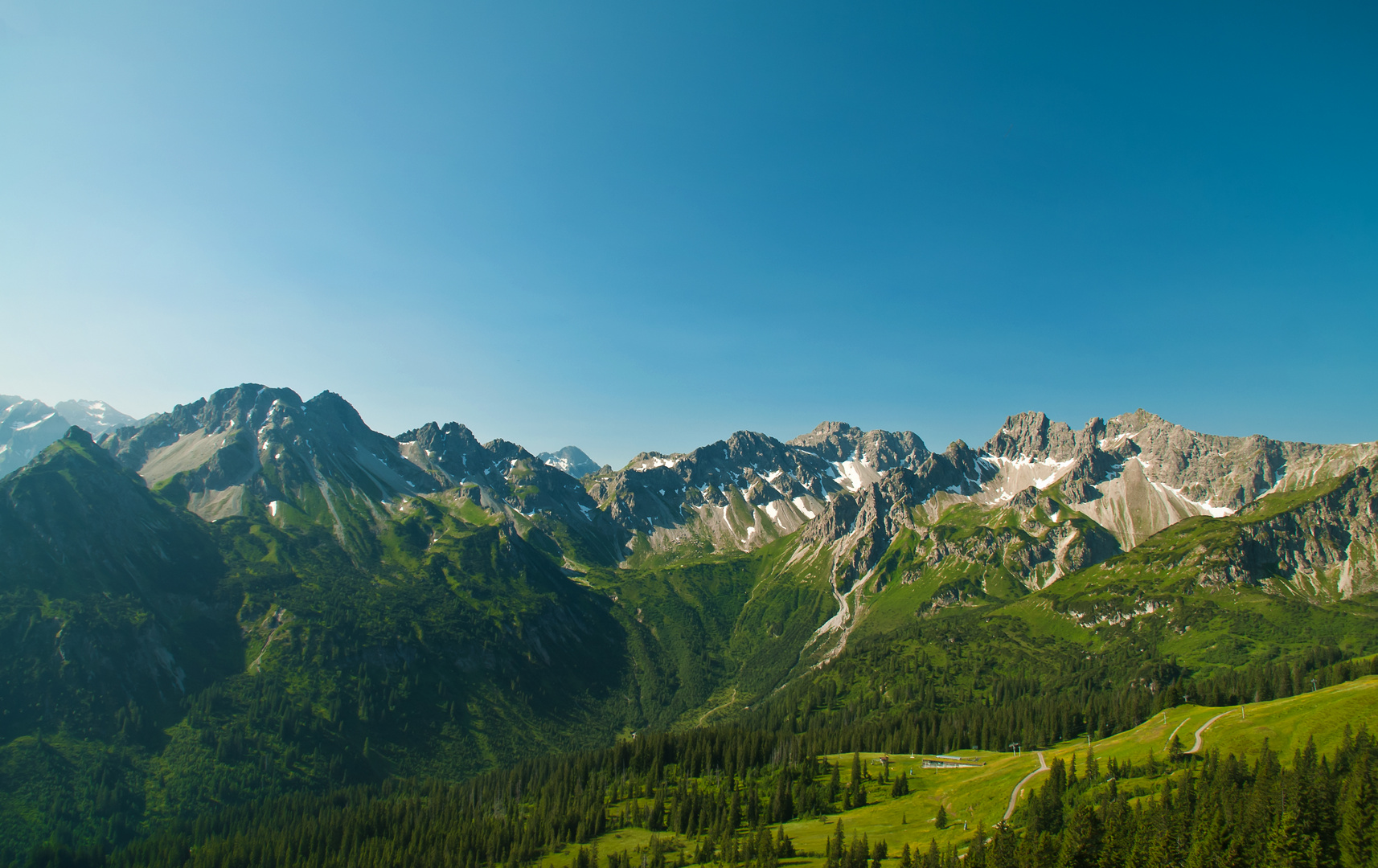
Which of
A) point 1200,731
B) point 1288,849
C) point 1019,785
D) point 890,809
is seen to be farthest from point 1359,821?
point 890,809

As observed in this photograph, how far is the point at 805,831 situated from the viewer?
137875 mm

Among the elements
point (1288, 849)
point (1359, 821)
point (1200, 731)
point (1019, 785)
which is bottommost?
point (1019, 785)

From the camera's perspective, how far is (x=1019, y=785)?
12962cm

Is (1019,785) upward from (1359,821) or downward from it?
downward

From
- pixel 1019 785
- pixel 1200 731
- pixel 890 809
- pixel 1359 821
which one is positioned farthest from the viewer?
pixel 890 809

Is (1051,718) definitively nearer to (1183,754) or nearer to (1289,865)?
(1183,754)

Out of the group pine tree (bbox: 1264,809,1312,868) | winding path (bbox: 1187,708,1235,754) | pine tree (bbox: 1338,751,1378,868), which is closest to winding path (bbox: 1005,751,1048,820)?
winding path (bbox: 1187,708,1235,754)

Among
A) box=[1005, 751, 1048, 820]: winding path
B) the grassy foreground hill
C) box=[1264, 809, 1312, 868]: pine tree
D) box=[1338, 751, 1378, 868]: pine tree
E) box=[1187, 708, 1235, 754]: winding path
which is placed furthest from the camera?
box=[1187, 708, 1235, 754]: winding path

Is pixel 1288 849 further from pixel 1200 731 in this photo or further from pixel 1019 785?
pixel 1200 731

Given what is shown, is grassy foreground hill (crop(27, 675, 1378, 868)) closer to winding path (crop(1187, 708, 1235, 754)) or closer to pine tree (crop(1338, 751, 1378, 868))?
pine tree (crop(1338, 751, 1378, 868))

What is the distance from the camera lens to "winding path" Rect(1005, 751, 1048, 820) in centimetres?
11891

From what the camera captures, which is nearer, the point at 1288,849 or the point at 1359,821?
the point at 1288,849

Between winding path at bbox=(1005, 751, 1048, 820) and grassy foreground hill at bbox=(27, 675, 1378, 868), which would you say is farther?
winding path at bbox=(1005, 751, 1048, 820)

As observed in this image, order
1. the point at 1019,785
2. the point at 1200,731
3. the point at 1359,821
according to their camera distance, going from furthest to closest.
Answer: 1. the point at 1200,731
2. the point at 1019,785
3. the point at 1359,821
